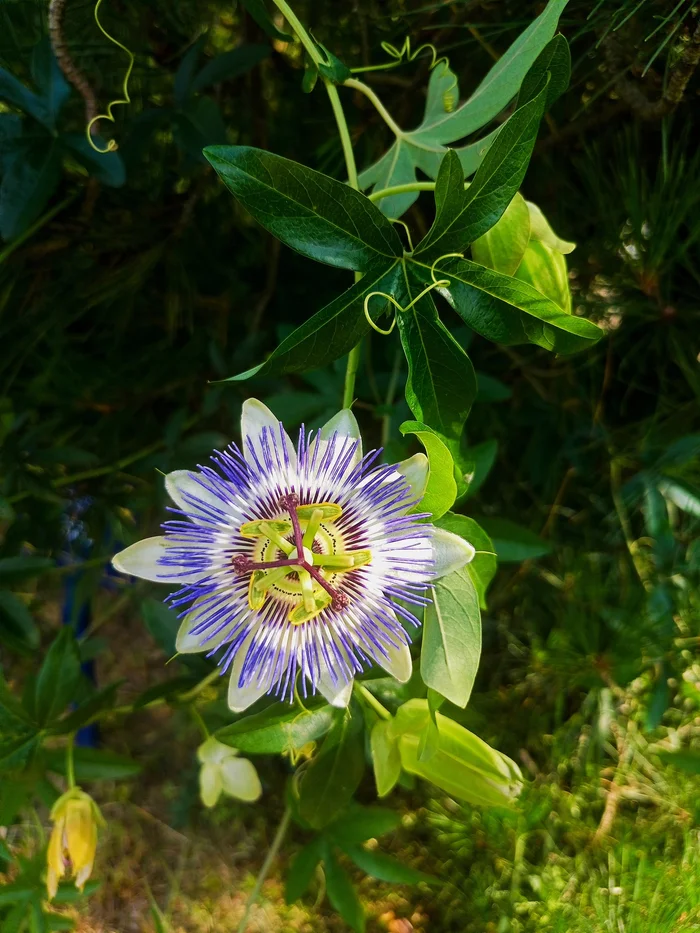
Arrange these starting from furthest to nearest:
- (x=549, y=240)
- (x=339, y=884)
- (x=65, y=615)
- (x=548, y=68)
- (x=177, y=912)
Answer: (x=177, y=912)
(x=65, y=615)
(x=339, y=884)
(x=549, y=240)
(x=548, y=68)

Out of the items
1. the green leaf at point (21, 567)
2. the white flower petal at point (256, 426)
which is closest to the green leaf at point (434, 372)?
the white flower petal at point (256, 426)

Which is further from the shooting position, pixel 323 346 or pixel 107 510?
pixel 107 510

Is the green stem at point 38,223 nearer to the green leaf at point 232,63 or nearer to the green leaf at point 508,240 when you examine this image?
the green leaf at point 232,63

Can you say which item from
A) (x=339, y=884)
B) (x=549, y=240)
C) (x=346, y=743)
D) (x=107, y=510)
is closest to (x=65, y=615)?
(x=107, y=510)

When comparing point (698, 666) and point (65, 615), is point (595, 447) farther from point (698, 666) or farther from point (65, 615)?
point (65, 615)

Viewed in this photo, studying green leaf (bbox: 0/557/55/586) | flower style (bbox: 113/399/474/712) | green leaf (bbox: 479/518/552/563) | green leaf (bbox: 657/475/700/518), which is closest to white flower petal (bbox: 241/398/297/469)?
flower style (bbox: 113/399/474/712)

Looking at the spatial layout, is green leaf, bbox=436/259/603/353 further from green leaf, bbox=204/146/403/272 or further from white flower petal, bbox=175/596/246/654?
white flower petal, bbox=175/596/246/654

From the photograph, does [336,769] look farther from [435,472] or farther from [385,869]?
[385,869]
